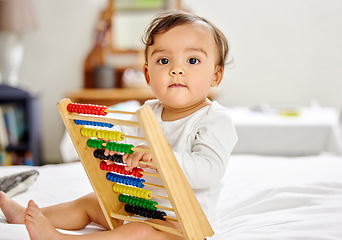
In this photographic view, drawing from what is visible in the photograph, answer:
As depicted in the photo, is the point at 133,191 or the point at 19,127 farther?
the point at 19,127

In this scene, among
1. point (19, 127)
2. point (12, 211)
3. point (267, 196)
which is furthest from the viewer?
point (19, 127)

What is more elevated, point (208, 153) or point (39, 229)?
point (208, 153)

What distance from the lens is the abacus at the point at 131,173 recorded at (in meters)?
0.88

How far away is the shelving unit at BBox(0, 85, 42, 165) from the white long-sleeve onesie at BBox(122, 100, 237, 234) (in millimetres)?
2347

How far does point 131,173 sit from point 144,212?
12cm

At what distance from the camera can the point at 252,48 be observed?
3975 mm

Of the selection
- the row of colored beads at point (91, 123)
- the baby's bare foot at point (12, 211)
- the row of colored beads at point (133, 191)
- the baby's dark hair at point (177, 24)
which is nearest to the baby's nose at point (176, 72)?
the baby's dark hair at point (177, 24)

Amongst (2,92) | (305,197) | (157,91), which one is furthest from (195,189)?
(2,92)

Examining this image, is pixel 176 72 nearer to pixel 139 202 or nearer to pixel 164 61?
pixel 164 61

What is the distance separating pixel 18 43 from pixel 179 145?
308cm

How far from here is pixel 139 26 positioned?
4.04 meters

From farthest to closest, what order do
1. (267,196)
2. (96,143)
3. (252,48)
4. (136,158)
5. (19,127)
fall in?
(252,48)
(19,127)
(267,196)
(96,143)
(136,158)

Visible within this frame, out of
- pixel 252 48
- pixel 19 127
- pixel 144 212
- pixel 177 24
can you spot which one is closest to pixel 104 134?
pixel 144 212

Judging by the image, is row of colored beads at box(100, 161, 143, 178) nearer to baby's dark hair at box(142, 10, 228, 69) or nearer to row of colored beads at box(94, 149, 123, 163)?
row of colored beads at box(94, 149, 123, 163)
